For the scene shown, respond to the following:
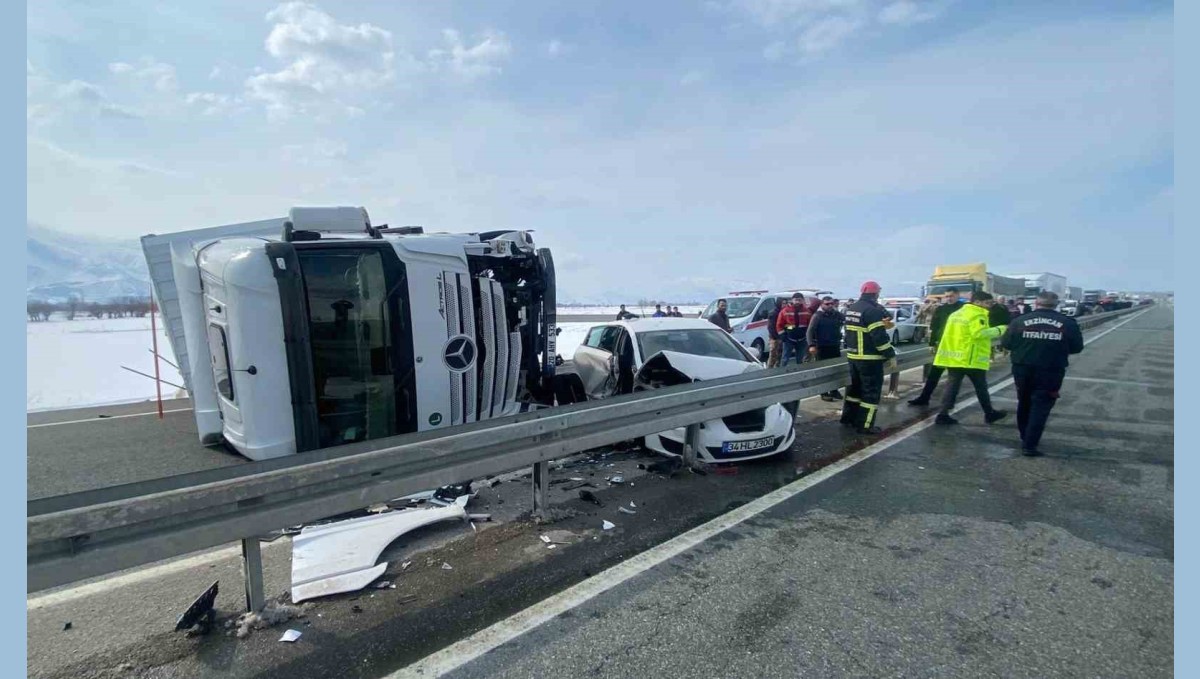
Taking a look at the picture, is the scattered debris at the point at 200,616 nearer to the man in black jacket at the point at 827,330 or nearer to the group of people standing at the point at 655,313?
the man in black jacket at the point at 827,330

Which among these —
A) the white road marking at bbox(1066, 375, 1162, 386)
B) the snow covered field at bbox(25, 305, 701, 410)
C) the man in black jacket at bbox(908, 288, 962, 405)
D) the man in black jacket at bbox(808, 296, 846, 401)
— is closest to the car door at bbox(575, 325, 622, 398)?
the snow covered field at bbox(25, 305, 701, 410)

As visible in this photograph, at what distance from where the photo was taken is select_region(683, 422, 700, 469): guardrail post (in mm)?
5344

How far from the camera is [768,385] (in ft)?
19.1

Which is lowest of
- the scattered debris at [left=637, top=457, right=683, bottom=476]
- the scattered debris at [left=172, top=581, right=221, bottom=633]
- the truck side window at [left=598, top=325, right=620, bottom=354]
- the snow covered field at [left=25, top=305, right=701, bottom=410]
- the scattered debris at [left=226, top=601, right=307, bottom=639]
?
the scattered debris at [left=637, top=457, right=683, bottom=476]

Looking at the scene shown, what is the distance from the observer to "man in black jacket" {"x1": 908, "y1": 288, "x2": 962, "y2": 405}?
28.2 ft

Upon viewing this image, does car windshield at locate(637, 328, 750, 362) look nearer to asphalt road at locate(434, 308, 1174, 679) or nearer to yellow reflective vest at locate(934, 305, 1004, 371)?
asphalt road at locate(434, 308, 1174, 679)

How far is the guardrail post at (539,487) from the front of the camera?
409 cm

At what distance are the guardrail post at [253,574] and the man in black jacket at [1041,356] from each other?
695cm

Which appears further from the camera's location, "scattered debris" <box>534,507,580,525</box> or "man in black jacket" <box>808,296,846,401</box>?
"man in black jacket" <box>808,296,846,401</box>

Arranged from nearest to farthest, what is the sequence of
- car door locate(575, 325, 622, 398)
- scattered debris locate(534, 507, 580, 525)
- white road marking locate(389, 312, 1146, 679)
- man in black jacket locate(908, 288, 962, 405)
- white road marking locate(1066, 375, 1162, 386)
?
white road marking locate(389, 312, 1146, 679)
scattered debris locate(534, 507, 580, 525)
car door locate(575, 325, 622, 398)
man in black jacket locate(908, 288, 962, 405)
white road marking locate(1066, 375, 1162, 386)

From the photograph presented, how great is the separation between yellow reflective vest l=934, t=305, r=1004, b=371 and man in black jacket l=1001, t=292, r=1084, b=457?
4.15 feet

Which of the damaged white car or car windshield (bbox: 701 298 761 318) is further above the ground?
car windshield (bbox: 701 298 761 318)

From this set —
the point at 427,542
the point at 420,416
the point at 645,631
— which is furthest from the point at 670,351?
the point at 645,631

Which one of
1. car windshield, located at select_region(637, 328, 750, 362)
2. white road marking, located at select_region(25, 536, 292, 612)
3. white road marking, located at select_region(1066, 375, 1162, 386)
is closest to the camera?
white road marking, located at select_region(25, 536, 292, 612)
